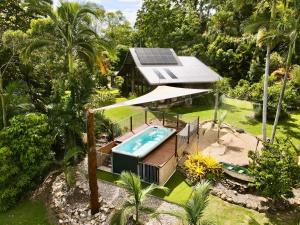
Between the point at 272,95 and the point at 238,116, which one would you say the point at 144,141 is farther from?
the point at 272,95

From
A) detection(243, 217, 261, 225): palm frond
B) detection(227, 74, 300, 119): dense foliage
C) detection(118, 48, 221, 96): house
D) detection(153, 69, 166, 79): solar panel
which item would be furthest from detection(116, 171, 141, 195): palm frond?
detection(153, 69, 166, 79): solar panel

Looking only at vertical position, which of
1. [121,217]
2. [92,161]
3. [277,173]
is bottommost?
[121,217]

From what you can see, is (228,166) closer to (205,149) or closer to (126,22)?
(205,149)

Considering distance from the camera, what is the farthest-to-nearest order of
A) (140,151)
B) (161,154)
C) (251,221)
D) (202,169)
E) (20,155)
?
(161,154) → (140,151) → (202,169) → (20,155) → (251,221)

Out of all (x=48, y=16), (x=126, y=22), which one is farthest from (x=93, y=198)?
(x=126, y=22)

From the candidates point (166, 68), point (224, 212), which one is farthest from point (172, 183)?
point (166, 68)

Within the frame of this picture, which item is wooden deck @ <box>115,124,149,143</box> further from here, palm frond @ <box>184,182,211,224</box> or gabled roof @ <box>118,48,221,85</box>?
palm frond @ <box>184,182,211,224</box>
